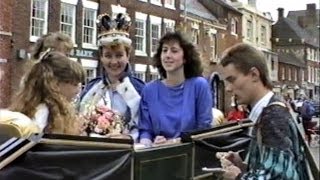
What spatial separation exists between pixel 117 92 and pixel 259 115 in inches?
58.6

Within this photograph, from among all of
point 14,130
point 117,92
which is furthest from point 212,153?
point 14,130

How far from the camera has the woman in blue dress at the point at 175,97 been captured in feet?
10.7

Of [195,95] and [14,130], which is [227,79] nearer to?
[14,130]

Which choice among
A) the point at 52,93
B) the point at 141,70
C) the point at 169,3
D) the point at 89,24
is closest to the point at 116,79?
the point at 52,93

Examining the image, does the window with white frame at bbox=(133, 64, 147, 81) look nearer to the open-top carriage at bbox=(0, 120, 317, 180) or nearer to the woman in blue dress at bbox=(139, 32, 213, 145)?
the woman in blue dress at bbox=(139, 32, 213, 145)

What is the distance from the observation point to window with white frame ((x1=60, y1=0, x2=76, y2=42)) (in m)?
18.9

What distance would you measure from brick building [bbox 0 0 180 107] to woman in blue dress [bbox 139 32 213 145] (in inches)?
350

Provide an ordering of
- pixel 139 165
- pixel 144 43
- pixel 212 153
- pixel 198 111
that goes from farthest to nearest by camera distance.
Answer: pixel 144 43
pixel 198 111
pixel 212 153
pixel 139 165

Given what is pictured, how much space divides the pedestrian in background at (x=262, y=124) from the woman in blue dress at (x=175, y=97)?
85 cm

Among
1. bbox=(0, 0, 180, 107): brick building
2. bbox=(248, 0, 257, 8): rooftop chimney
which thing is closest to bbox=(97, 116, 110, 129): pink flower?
bbox=(0, 0, 180, 107): brick building

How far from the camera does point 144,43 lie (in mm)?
23625

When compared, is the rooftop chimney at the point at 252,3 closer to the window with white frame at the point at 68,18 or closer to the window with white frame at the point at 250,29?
the window with white frame at the point at 250,29

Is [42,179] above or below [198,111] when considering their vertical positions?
below

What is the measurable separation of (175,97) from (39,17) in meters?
15.1
